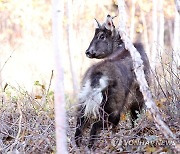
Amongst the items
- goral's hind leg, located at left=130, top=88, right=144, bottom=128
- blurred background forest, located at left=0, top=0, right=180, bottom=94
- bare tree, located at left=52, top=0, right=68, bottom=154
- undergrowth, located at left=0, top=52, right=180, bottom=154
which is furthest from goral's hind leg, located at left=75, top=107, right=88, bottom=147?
blurred background forest, located at left=0, top=0, right=180, bottom=94

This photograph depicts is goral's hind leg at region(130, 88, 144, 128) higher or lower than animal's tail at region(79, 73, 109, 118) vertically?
lower

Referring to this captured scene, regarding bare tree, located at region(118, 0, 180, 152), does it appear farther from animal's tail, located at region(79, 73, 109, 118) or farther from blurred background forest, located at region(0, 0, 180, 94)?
blurred background forest, located at region(0, 0, 180, 94)

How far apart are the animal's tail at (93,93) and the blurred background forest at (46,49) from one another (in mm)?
536

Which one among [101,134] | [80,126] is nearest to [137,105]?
[101,134]

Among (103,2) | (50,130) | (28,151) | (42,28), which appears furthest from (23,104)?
(42,28)

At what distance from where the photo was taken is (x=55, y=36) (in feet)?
16.1

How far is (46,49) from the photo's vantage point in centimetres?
2795

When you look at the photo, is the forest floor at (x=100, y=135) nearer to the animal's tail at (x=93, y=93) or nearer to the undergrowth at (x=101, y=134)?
the undergrowth at (x=101, y=134)

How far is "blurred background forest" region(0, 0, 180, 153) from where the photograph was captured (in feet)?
23.5

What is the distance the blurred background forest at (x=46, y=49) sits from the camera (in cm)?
715

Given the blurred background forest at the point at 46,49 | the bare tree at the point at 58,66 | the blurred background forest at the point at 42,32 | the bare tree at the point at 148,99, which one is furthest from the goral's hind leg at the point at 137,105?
the blurred background forest at the point at 42,32

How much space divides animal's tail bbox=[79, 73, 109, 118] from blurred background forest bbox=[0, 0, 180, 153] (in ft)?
1.76

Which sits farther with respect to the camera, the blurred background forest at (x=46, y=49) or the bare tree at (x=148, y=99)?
the blurred background forest at (x=46, y=49)

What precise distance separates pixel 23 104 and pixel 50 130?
2.56ft
